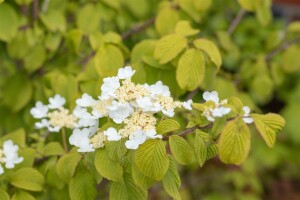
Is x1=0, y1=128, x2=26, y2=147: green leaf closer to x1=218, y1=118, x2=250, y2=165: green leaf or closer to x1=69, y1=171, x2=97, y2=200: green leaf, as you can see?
x1=69, y1=171, x2=97, y2=200: green leaf

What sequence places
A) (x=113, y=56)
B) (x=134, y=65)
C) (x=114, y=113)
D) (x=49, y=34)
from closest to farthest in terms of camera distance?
(x=114, y=113) → (x=134, y=65) → (x=113, y=56) → (x=49, y=34)

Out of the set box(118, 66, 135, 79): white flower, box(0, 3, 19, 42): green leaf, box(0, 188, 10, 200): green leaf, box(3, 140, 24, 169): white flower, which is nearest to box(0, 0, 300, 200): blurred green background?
box(0, 3, 19, 42): green leaf

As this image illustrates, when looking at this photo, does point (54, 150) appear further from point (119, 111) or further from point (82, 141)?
point (119, 111)

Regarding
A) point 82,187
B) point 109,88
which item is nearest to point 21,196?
point 82,187

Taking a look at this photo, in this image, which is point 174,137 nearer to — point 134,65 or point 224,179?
point 134,65

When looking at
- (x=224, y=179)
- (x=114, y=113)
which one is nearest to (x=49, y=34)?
(x=114, y=113)

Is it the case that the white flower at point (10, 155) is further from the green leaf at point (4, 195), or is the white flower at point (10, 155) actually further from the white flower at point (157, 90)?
the white flower at point (157, 90)

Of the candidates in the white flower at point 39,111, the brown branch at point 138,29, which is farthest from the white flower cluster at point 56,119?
the brown branch at point 138,29
